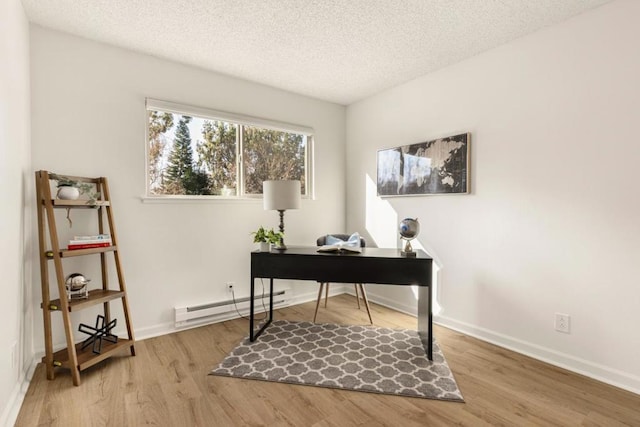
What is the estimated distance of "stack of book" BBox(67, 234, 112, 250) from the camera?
2224 mm

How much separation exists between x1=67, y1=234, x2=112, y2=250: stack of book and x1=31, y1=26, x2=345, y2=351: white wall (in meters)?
0.29

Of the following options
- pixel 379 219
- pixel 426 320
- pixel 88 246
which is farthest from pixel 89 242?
pixel 379 219

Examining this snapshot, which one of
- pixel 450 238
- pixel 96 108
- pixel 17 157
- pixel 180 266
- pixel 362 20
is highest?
pixel 362 20

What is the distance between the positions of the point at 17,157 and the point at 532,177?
11.5 feet

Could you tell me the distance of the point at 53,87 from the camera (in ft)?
7.91

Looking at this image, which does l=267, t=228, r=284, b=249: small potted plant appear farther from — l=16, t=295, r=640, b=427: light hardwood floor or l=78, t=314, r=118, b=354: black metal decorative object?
l=78, t=314, r=118, b=354: black metal decorative object

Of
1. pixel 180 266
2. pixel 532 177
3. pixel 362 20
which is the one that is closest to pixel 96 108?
pixel 180 266

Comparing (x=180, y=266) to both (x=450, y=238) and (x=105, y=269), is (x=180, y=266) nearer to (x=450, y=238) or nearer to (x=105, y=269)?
(x=105, y=269)

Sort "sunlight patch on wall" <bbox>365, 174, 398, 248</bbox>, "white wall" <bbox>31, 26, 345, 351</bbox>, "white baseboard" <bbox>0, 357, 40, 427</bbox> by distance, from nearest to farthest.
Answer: "white baseboard" <bbox>0, 357, 40, 427</bbox> → "white wall" <bbox>31, 26, 345, 351</bbox> → "sunlight patch on wall" <bbox>365, 174, 398, 248</bbox>

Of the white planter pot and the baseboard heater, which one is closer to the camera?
the white planter pot

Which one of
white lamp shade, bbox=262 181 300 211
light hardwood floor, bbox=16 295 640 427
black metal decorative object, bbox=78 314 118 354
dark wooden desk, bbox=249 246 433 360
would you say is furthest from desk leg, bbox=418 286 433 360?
black metal decorative object, bbox=78 314 118 354

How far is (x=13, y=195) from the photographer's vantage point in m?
1.87

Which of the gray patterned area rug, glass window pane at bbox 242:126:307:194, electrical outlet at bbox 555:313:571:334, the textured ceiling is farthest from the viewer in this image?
glass window pane at bbox 242:126:307:194

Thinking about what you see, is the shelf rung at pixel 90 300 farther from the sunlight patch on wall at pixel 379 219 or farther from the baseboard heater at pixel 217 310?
the sunlight patch on wall at pixel 379 219
